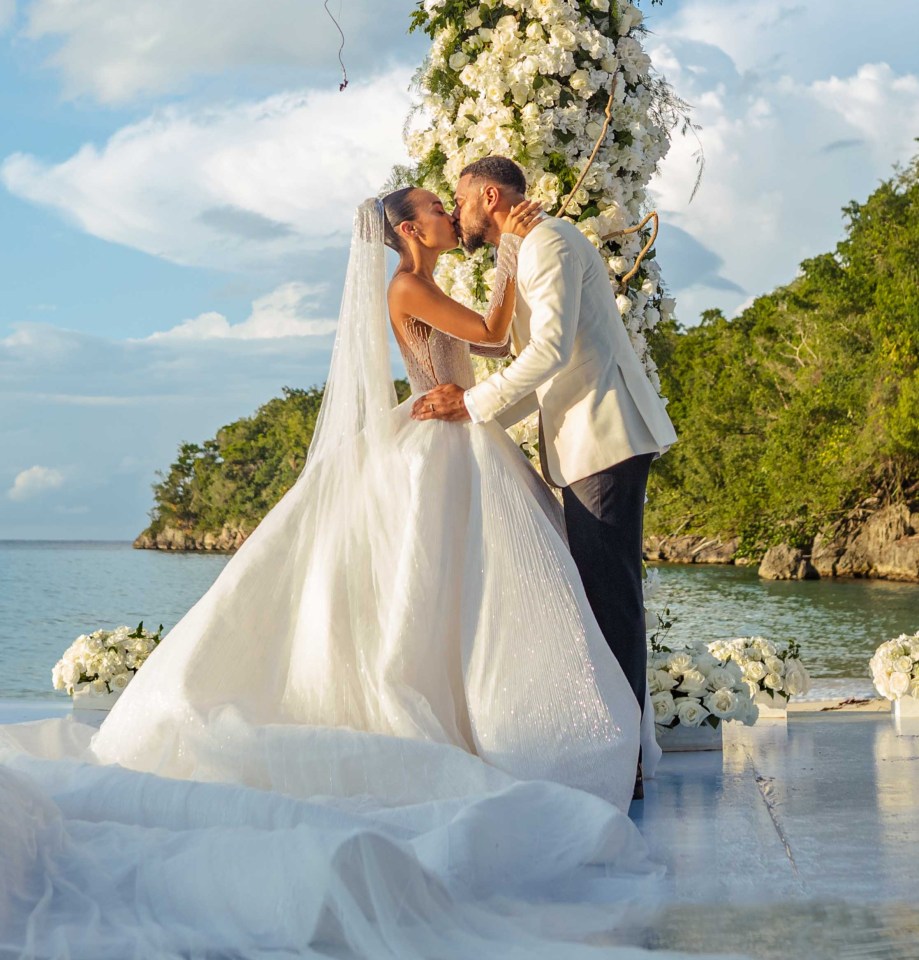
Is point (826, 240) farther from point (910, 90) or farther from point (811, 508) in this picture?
point (811, 508)

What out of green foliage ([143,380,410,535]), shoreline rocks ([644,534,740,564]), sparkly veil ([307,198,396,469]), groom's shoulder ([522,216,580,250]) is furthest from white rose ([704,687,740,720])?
green foliage ([143,380,410,535])

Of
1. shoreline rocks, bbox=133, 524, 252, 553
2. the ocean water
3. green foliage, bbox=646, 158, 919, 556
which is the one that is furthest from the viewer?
shoreline rocks, bbox=133, 524, 252, 553

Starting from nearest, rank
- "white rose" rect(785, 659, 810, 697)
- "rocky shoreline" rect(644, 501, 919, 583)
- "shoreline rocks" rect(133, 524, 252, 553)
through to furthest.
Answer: "white rose" rect(785, 659, 810, 697) < "rocky shoreline" rect(644, 501, 919, 583) < "shoreline rocks" rect(133, 524, 252, 553)

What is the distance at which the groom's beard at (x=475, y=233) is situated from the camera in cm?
432

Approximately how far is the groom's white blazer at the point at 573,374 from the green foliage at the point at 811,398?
26.1 m

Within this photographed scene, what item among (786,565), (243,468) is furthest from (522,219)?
(243,468)

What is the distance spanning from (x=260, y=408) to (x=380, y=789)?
66.4m

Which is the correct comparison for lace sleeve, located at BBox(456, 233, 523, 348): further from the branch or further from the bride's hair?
the branch

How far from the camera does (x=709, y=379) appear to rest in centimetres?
4128

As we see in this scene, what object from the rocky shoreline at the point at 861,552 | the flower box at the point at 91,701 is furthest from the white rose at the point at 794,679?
the rocky shoreline at the point at 861,552

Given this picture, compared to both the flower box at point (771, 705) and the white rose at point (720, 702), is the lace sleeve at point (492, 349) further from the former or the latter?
the flower box at point (771, 705)

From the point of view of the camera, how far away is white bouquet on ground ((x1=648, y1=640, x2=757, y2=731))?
200 inches

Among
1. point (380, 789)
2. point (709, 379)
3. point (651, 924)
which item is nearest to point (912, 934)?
point (651, 924)

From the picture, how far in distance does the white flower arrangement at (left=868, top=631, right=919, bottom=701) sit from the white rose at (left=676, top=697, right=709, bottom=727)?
4.72 ft
